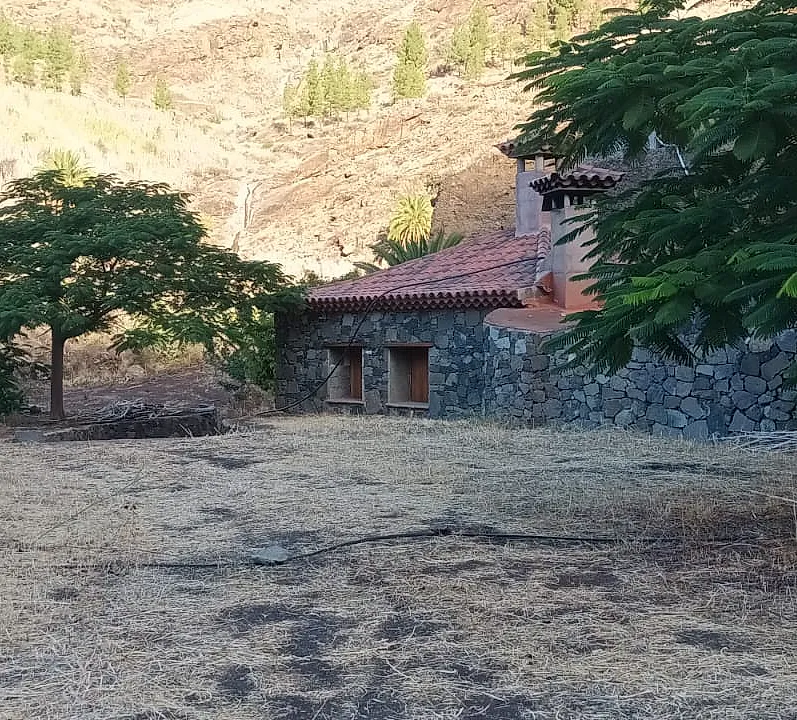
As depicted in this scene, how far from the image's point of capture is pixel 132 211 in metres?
15.7

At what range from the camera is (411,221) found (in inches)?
1351

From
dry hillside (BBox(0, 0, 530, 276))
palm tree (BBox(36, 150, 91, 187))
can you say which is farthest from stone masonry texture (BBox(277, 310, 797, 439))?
dry hillside (BBox(0, 0, 530, 276))

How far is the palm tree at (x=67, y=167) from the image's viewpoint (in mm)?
17359

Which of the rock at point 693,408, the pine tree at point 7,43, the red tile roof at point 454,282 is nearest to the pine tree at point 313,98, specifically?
the pine tree at point 7,43

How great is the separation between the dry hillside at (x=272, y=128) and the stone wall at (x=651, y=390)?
5.61m

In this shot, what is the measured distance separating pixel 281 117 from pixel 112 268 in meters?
49.9

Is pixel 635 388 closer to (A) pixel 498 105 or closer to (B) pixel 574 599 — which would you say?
(B) pixel 574 599

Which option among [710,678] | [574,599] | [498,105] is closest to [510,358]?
[574,599]

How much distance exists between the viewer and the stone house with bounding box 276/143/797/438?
493 inches

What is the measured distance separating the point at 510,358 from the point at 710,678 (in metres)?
10.7

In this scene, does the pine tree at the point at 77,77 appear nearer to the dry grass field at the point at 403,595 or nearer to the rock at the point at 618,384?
the rock at the point at 618,384

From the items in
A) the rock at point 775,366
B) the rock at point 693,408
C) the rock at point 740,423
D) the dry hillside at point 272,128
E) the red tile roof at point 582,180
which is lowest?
the rock at point 740,423

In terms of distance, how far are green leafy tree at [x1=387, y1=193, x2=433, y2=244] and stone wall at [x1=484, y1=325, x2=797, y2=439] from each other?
19179 millimetres

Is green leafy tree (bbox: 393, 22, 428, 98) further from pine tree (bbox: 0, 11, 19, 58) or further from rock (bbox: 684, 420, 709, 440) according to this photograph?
rock (bbox: 684, 420, 709, 440)
